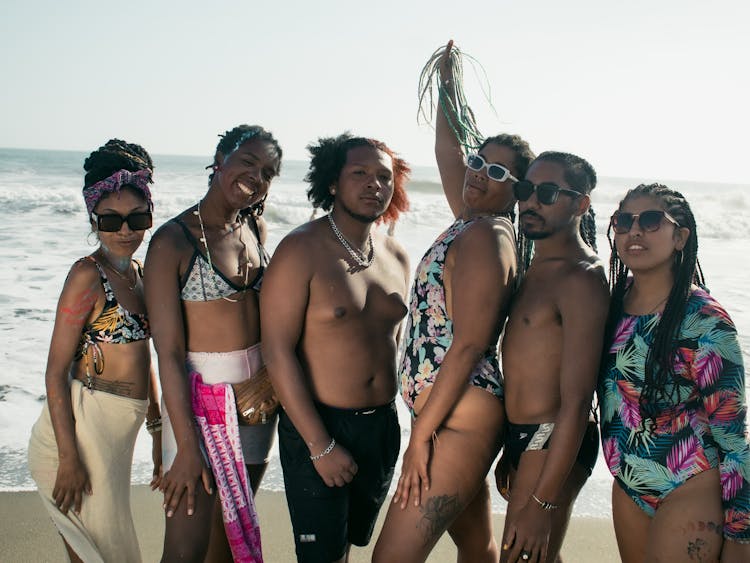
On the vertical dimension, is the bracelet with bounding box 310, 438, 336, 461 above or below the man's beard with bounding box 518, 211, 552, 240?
below

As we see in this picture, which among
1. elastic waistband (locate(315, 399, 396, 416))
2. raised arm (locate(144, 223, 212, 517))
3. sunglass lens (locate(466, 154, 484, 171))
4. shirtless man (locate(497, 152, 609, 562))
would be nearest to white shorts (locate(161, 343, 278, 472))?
raised arm (locate(144, 223, 212, 517))

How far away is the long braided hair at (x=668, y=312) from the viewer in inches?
115

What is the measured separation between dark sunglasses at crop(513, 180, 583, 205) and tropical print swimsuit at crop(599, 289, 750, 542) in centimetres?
59

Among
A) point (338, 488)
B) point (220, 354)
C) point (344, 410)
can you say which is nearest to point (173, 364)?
point (220, 354)

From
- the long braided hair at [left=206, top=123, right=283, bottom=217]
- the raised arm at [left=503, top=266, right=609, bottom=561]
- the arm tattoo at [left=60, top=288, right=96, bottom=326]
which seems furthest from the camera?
the long braided hair at [left=206, top=123, right=283, bottom=217]

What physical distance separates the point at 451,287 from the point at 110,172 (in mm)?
1724

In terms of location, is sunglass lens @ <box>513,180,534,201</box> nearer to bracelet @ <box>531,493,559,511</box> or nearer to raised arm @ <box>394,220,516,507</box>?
raised arm @ <box>394,220,516,507</box>

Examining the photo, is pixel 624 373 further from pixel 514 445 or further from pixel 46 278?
pixel 46 278

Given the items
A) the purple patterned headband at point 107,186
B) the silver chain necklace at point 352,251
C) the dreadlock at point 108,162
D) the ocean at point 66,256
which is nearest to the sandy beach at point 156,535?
the ocean at point 66,256

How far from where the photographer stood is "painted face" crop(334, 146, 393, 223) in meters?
3.67

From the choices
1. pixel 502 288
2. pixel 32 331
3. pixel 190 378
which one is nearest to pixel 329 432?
pixel 190 378

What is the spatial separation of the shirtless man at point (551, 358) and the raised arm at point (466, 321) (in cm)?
16

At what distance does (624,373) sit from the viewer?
3068mm

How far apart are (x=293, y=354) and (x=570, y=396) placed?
1.25 metres
